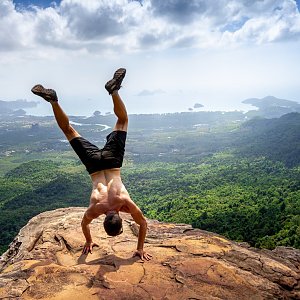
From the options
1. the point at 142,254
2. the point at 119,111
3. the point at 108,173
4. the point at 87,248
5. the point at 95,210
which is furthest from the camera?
the point at 119,111

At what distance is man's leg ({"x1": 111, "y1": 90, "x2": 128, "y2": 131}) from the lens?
7.88 meters

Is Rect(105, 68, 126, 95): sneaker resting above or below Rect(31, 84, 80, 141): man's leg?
above

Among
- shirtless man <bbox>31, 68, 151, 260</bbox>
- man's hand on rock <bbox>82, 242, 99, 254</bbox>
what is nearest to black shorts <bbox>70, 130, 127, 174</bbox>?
shirtless man <bbox>31, 68, 151, 260</bbox>

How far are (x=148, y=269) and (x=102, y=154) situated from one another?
8.88 ft

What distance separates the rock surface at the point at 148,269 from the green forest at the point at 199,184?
20442 mm

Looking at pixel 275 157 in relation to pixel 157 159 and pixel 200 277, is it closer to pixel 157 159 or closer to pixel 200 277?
pixel 157 159

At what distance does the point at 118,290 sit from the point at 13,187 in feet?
294

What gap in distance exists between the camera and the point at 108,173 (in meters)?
7.20

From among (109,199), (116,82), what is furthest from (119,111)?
(109,199)

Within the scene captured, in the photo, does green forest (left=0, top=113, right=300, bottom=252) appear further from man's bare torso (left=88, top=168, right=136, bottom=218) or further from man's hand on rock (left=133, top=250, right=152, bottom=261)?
man's bare torso (left=88, top=168, right=136, bottom=218)

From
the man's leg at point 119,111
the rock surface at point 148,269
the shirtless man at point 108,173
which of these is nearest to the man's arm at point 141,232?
the shirtless man at point 108,173

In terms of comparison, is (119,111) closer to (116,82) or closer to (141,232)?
(116,82)

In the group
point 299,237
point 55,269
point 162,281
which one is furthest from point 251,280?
point 299,237

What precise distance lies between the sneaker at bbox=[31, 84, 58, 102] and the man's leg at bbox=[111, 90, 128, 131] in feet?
4.60
